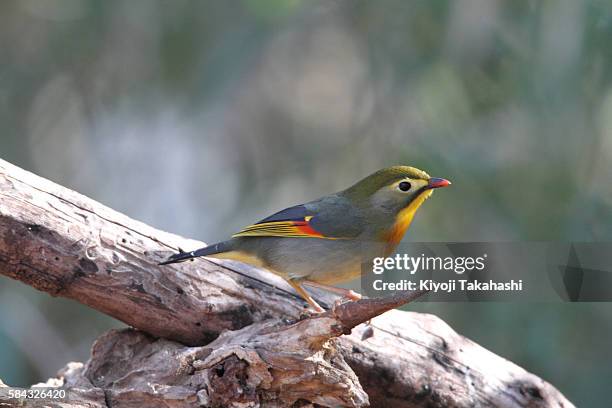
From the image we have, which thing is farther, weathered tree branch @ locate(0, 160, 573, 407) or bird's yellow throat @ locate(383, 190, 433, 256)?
bird's yellow throat @ locate(383, 190, 433, 256)

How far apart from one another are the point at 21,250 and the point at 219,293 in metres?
1.09

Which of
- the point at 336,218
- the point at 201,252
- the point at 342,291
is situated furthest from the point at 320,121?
the point at 201,252

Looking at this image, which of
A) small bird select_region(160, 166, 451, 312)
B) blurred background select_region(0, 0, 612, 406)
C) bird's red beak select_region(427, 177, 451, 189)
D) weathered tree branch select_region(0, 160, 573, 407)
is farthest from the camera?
blurred background select_region(0, 0, 612, 406)

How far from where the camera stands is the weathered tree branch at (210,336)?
163 inches

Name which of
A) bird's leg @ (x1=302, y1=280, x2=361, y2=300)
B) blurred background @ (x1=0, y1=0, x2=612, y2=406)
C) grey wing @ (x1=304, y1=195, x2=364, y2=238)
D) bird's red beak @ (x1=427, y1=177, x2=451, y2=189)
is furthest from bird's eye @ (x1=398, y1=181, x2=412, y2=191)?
blurred background @ (x1=0, y1=0, x2=612, y2=406)

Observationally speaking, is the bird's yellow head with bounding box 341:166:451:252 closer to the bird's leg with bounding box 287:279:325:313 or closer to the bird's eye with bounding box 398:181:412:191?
the bird's eye with bounding box 398:181:412:191

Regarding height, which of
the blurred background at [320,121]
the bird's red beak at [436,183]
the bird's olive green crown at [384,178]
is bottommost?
the bird's red beak at [436,183]

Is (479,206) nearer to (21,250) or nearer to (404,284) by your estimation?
(404,284)

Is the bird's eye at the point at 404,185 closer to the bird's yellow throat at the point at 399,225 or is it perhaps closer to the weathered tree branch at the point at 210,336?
the bird's yellow throat at the point at 399,225

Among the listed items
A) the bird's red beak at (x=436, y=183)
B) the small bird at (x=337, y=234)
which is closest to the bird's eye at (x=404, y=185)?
the small bird at (x=337, y=234)

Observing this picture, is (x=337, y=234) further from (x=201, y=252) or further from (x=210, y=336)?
(x=210, y=336)

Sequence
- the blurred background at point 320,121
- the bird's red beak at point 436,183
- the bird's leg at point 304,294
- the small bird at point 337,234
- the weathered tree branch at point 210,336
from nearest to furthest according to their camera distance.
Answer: the weathered tree branch at point 210,336
the bird's red beak at point 436,183
the small bird at point 337,234
the bird's leg at point 304,294
the blurred background at point 320,121

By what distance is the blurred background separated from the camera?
686 cm

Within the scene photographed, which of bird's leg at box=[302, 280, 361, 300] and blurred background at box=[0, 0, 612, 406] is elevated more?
blurred background at box=[0, 0, 612, 406]
